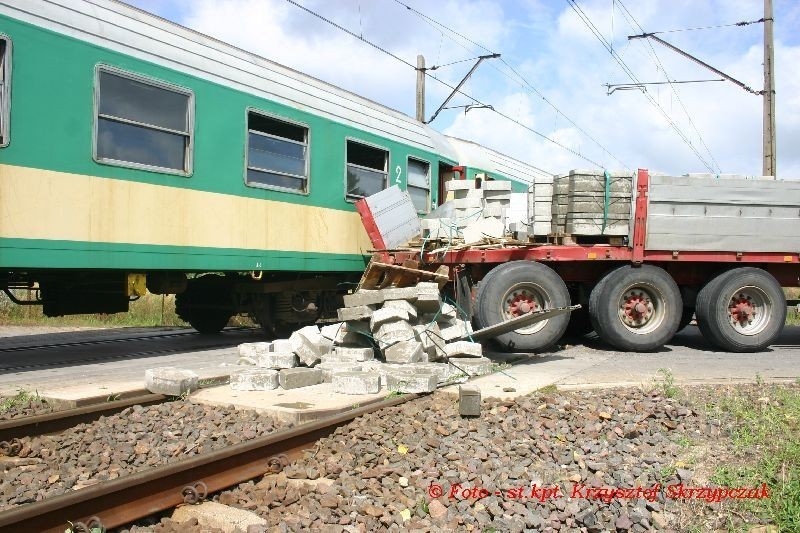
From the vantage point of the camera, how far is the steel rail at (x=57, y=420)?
454 cm

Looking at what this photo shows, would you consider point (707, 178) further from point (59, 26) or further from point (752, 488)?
point (59, 26)

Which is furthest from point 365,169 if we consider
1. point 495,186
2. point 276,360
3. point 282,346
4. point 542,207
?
point 276,360

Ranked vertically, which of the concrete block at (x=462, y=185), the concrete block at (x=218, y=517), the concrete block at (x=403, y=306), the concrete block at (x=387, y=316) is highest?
the concrete block at (x=462, y=185)

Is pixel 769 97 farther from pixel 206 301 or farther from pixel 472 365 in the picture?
pixel 206 301

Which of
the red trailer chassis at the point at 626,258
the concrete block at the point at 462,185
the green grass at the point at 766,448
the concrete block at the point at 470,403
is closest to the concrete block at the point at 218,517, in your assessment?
the concrete block at the point at 470,403

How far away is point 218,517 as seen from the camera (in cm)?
335

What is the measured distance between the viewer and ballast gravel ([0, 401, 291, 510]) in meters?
3.81

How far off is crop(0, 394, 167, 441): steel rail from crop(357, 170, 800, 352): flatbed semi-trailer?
4.27 meters

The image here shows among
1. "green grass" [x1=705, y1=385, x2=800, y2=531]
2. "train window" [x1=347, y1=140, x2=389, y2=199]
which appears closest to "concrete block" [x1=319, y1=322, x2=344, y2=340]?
"train window" [x1=347, y1=140, x2=389, y2=199]

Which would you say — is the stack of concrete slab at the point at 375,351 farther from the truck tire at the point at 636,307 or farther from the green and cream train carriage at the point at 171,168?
the truck tire at the point at 636,307

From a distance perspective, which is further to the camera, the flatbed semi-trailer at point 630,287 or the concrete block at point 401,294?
the flatbed semi-trailer at point 630,287

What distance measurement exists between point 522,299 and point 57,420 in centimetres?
538

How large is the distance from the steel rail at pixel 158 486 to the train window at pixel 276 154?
16.7ft

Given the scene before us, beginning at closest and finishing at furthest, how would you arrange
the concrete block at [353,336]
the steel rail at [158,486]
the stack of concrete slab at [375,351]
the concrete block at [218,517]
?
the steel rail at [158,486] → the concrete block at [218,517] → the stack of concrete slab at [375,351] → the concrete block at [353,336]
